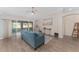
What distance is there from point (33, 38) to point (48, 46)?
66 cm

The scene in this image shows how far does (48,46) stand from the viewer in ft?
10.9

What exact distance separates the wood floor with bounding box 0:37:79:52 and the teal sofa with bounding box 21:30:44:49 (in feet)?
0.51

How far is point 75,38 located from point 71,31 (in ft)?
0.94

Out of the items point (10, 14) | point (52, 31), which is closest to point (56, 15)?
point (52, 31)

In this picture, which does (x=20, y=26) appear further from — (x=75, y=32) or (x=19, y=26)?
(x=75, y=32)

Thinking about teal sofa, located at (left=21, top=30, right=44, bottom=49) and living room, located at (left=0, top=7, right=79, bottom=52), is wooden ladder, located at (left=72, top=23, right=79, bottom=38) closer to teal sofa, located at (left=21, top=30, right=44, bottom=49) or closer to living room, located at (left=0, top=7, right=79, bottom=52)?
living room, located at (left=0, top=7, right=79, bottom=52)

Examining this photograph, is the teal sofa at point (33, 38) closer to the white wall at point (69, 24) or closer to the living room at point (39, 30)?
the living room at point (39, 30)

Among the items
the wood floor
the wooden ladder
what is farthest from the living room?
the wooden ladder

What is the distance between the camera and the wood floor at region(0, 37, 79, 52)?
319 centimetres

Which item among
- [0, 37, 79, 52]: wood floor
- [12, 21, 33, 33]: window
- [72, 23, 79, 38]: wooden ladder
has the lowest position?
[0, 37, 79, 52]: wood floor

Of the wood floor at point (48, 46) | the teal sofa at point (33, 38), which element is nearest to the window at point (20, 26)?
the teal sofa at point (33, 38)

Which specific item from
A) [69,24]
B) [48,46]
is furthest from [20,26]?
[69,24]

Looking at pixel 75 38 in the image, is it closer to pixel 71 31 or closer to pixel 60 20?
pixel 71 31
